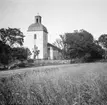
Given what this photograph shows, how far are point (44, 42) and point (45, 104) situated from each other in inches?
1950

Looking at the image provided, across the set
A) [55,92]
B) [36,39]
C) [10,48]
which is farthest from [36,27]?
[55,92]

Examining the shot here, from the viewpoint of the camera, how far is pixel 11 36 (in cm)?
3409

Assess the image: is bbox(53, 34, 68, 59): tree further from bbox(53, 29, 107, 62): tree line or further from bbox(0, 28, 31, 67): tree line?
bbox(0, 28, 31, 67): tree line

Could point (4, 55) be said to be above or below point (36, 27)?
→ below

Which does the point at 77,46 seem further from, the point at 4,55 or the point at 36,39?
the point at 4,55

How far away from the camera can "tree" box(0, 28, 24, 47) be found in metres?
33.1

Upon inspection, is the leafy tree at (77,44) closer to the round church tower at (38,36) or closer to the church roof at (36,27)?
the round church tower at (38,36)

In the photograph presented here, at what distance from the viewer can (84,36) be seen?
154ft

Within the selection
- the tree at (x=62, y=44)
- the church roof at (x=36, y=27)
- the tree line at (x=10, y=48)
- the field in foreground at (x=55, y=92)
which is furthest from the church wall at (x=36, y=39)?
the field in foreground at (x=55, y=92)

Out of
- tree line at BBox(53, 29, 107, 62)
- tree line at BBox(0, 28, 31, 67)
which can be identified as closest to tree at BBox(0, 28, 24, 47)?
tree line at BBox(0, 28, 31, 67)

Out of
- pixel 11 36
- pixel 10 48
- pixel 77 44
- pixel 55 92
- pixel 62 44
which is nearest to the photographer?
pixel 55 92

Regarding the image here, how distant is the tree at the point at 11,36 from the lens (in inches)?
1302

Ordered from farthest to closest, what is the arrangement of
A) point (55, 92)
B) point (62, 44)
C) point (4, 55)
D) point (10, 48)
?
point (62, 44) < point (10, 48) < point (4, 55) < point (55, 92)

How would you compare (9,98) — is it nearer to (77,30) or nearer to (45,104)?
(45,104)
